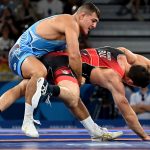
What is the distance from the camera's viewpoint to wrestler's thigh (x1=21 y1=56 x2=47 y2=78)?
601 centimetres

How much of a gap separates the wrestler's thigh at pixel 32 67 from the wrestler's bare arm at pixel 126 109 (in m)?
0.71

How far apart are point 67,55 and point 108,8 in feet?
22.9

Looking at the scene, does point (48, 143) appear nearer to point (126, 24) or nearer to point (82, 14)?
point (82, 14)

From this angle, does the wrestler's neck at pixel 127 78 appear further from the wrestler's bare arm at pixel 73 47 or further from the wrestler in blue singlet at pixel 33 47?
the wrestler in blue singlet at pixel 33 47

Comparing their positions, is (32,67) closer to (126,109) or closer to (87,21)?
(87,21)

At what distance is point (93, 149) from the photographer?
4.84 meters

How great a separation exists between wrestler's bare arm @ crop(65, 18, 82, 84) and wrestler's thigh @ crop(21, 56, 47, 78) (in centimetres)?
30

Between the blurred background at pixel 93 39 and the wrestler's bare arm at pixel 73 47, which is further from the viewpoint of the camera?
the blurred background at pixel 93 39

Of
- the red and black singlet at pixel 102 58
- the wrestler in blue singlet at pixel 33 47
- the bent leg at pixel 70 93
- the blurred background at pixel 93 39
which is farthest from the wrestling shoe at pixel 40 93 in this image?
the blurred background at pixel 93 39

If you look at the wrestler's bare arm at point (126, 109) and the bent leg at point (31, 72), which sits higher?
the bent leg at point (31, 72)

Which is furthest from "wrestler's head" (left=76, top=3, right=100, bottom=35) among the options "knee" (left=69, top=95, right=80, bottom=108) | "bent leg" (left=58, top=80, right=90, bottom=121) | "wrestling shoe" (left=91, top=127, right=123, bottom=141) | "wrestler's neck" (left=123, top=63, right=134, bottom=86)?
"wrestling shoe" (left=91, top=127, right=123, bottom=141)

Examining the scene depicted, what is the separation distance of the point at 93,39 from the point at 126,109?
6.80m

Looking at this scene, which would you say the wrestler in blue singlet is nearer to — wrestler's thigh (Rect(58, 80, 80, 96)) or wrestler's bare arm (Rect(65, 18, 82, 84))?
wrestler's bare arm (Rect(65, 18, 82, 84))

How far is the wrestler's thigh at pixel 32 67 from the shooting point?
6012 mm
